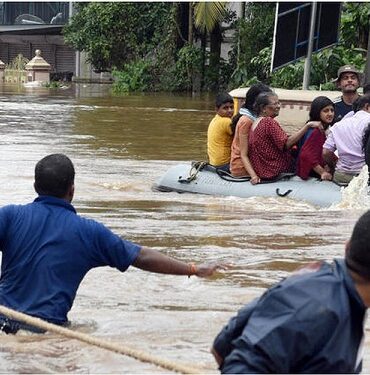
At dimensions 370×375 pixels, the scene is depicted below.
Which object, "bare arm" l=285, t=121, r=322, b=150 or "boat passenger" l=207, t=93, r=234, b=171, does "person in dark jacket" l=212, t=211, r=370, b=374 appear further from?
"boat passenger" l=207, t=93, r=234, b=171

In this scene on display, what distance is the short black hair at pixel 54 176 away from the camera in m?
4.68

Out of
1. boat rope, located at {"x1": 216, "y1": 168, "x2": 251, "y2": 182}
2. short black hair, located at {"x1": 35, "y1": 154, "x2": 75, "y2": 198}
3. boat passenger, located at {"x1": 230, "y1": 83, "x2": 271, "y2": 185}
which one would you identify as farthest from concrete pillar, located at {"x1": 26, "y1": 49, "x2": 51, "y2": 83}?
short black hair, located at {"x1": 35, "y1": 154, "x2": 75, "y2": 198}

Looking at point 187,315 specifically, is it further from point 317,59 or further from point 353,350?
point 317,59

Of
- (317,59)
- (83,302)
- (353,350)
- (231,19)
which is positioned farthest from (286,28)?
(231,19)

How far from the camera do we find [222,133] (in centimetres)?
1124

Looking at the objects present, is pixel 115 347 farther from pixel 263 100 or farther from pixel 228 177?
pixel 228 177

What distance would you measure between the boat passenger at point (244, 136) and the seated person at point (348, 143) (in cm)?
89

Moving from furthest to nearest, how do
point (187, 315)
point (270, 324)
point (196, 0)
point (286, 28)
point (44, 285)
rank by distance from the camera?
point (196, 0) < point (286, 28) < point (187, 315) < point (44, 285) < point (270, 324)

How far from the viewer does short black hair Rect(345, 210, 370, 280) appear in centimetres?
258

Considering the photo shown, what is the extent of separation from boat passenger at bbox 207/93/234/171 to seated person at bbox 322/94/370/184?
1445 mm

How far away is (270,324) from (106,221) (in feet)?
21.8

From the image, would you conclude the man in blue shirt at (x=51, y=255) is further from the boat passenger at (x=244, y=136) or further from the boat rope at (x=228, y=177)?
the boat rope at (x=228, y=177)

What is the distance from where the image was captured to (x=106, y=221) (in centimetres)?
901

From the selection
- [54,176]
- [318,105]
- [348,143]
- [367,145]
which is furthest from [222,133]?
[54,176]
